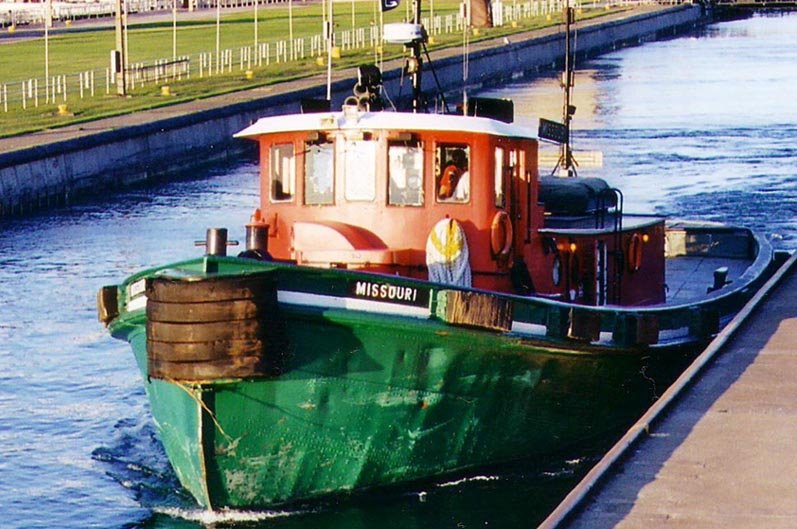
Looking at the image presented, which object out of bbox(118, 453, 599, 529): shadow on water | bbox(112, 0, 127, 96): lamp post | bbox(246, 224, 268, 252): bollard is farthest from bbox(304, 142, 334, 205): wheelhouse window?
bbox(112, 0, 127, 96): lamp post

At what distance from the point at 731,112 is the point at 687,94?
831 centimetres

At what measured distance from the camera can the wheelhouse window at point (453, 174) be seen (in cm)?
1814

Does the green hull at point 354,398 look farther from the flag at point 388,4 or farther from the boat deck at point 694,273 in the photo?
the boat deck at point 694,273

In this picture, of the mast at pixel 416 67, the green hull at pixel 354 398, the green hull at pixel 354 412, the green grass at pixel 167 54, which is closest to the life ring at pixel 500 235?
the green hull at pixel 354 398

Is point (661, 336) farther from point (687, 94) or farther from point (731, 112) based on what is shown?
point (687, 94)

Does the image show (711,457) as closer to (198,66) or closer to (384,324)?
(384,324)

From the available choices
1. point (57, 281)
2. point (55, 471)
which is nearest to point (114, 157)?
point (57, 281)

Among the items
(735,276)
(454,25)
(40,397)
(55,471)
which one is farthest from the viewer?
(454,25)

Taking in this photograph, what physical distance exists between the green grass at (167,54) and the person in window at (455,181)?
1111 inches

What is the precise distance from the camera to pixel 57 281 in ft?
104

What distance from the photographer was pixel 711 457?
557 inches

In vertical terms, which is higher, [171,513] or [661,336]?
[661,336]

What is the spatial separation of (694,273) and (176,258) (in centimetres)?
1117

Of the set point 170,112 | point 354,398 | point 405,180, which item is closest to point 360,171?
point 405,180
